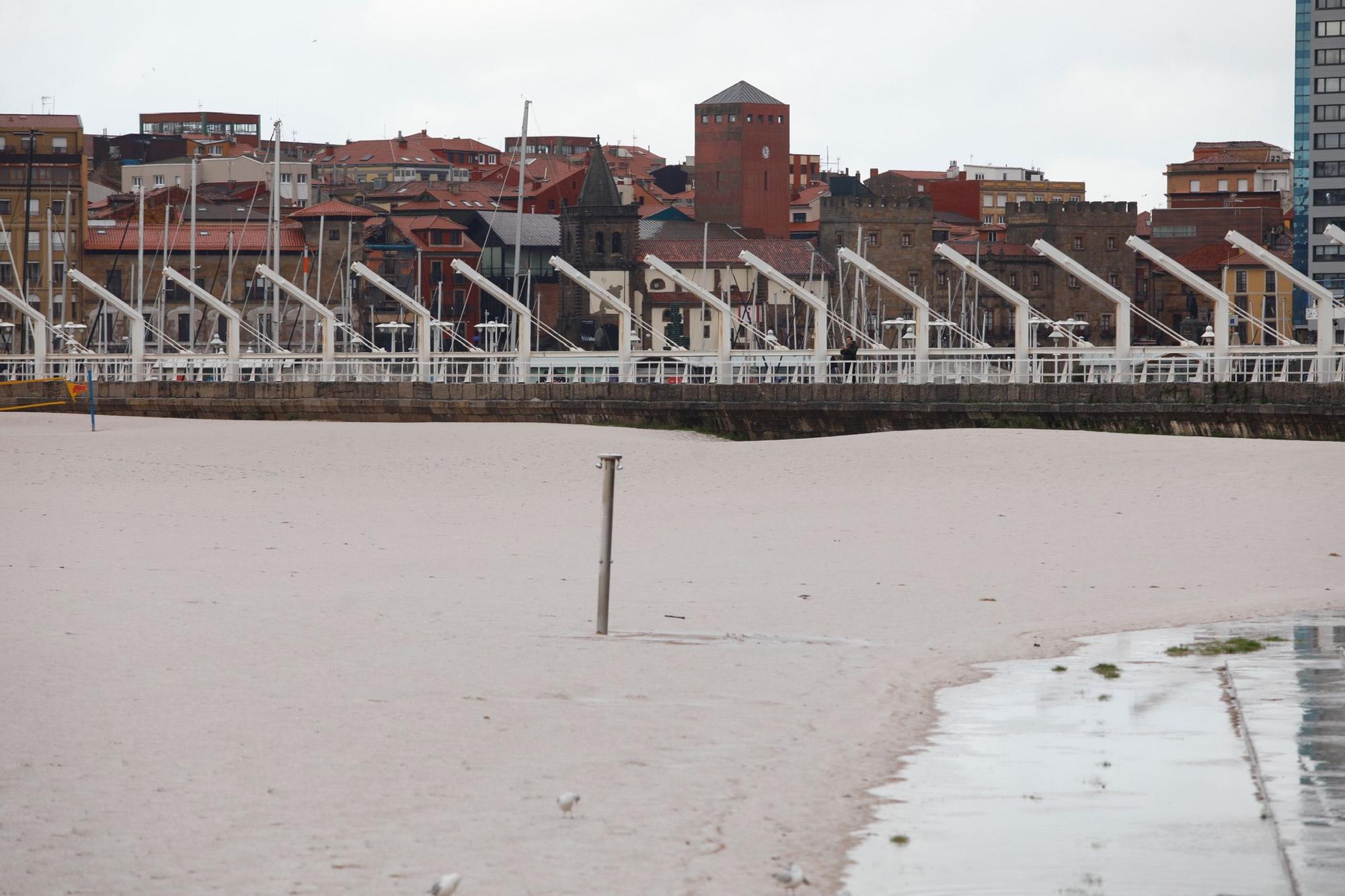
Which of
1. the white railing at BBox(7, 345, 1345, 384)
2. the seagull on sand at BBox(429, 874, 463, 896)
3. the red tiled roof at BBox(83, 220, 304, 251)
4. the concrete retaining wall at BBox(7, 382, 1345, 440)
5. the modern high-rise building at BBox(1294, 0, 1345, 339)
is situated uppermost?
the modern high-rise building at BBox(1294, 0, 1345, 339)

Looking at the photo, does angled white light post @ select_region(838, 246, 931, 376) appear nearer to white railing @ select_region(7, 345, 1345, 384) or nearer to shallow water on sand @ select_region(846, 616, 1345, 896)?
white railing @ select_region(7, 345, 1345, 384)

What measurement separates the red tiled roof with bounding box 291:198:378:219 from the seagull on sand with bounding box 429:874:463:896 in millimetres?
96194

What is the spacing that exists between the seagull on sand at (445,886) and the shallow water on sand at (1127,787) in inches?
50.4

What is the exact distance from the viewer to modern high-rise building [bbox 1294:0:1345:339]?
9769 centimetres

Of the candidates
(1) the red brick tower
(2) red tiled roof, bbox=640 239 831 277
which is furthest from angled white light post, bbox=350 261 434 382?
(1) the red brick tower

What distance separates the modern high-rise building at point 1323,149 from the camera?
9769 cm

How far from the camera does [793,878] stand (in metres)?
5.77

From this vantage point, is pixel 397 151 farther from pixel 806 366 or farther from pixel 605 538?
pixel 605 538

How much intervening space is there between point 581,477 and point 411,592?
1140cm

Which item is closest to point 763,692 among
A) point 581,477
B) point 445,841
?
point 445,841

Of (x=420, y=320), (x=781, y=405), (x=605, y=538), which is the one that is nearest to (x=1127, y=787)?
(x=605, y=538)

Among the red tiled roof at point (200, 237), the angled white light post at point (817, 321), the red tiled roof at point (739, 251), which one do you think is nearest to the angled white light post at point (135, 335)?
the angled white light post at point (817, 321)

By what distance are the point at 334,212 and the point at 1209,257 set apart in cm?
5505

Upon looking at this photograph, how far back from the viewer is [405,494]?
21594 mm
